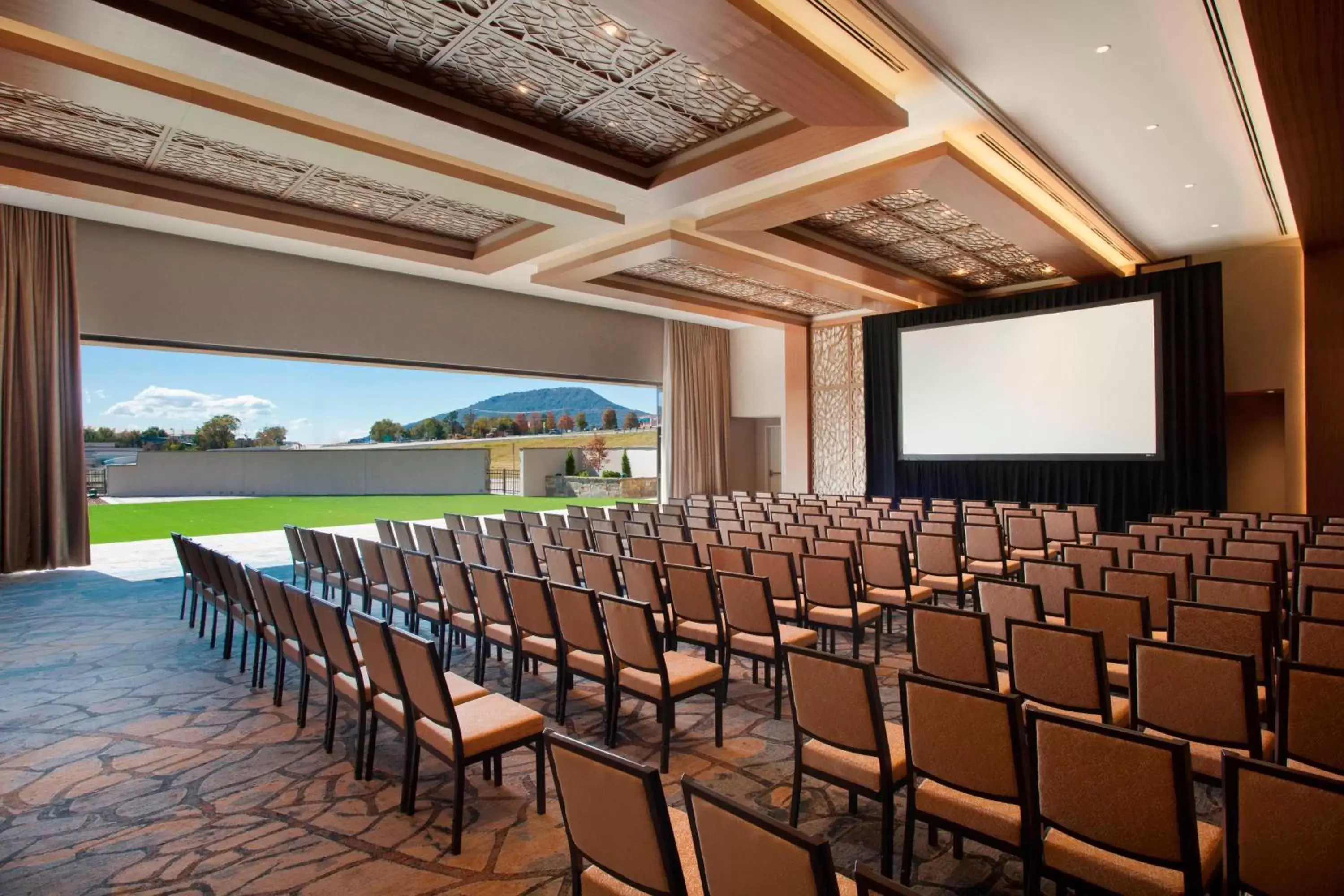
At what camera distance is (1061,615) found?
425cm

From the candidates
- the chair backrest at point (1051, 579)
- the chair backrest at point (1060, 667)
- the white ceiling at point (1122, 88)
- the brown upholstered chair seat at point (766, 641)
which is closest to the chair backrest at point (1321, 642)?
the chair backrest at point (1060, 667)

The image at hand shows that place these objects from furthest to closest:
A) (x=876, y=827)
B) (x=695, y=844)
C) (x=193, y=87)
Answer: (x=193, y=87) < (x=876, y=827) < (x=695, y=844)

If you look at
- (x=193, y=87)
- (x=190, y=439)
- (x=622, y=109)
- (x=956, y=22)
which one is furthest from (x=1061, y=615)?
(x=190, y=439)

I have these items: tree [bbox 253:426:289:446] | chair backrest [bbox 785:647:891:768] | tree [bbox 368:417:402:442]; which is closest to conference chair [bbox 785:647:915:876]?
chair backrest [bbox 785:647:891:768]

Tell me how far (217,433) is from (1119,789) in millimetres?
20102

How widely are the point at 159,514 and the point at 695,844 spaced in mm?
16840

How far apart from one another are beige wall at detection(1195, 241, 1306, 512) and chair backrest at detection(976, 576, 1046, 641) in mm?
8349

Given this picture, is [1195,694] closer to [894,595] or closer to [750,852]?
[750,852]

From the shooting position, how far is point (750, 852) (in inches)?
54.4

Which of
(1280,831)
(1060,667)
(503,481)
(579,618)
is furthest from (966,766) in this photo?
(503,481)

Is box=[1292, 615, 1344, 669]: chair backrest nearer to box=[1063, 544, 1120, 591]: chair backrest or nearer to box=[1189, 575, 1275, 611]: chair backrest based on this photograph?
box=[1189, 575, 1275, 611]: chair backrest

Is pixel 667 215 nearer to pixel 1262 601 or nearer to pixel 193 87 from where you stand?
pixel 193 87

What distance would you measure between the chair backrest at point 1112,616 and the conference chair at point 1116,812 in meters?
1.43

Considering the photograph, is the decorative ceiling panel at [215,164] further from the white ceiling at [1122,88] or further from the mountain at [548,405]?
the mountain at [548,405]
